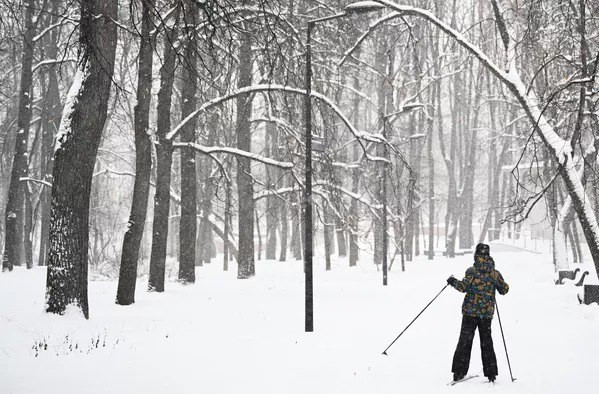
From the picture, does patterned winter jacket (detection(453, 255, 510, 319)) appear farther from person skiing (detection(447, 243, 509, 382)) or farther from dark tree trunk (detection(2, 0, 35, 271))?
dark tree trunk (detection(2, 0, 35, 271))

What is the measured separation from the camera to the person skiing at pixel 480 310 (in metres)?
7.57

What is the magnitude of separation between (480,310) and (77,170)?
6.77m

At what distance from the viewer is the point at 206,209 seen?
1181 inches

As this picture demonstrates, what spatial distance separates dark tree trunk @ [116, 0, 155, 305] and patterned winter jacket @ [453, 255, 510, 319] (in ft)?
27.0

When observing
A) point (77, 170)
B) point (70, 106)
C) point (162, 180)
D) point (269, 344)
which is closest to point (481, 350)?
point (269, 344)

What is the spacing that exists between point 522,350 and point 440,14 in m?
26.8

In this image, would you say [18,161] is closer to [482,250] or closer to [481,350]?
[482,250]

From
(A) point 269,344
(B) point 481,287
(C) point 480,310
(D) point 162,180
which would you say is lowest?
(A) point 269,344

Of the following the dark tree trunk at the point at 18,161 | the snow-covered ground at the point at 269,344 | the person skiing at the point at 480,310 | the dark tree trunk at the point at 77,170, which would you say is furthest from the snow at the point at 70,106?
the dark tree trunk at the point at 18,161

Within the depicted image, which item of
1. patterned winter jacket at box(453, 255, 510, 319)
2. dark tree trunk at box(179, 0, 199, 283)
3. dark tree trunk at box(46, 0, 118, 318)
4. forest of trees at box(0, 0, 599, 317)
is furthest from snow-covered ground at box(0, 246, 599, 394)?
dark tree trunk at box(179, 0, 199, 283)

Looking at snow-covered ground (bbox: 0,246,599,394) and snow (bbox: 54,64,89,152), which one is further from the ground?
snow (bbox: 54,64,89,152)

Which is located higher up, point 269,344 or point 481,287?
point 481,287

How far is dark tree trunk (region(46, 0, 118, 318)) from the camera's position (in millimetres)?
9742

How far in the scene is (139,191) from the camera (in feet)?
45.4
